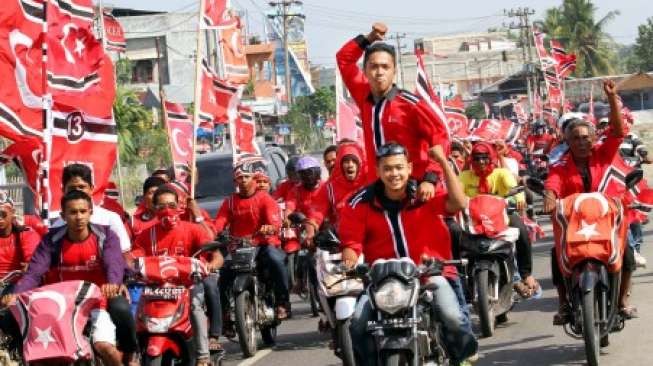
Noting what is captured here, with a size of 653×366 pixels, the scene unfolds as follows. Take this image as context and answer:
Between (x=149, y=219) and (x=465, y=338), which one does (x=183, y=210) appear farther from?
(x=465, y=338)

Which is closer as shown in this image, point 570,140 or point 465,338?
point 465,338

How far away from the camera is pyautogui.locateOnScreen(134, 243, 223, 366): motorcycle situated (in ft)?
31.8

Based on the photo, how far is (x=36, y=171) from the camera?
11.2 meters

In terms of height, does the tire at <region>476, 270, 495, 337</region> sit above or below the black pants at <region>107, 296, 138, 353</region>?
below

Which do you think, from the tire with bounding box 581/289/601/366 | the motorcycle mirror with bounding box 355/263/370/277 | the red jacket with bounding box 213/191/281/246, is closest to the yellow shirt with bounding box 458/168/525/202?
the red jacket with bounding box 213/191/281/246

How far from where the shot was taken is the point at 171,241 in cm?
1080

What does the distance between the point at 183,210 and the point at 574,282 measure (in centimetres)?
364

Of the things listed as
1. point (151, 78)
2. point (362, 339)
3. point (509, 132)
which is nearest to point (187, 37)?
point (151, 78)

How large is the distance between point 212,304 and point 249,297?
6.70 feet

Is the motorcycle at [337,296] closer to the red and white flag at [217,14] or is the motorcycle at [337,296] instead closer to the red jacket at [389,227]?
the red jacket at [389,227]

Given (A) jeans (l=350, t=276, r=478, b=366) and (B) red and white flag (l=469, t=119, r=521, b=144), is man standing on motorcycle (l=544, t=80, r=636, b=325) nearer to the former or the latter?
(A) jeans (l=350, t=276, r=478, b=366)

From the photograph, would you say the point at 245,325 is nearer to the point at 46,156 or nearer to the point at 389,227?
the point at 46,156

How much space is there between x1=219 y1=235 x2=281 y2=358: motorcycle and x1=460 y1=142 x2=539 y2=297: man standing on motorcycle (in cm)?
211

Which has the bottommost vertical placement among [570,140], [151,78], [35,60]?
[570,140]
